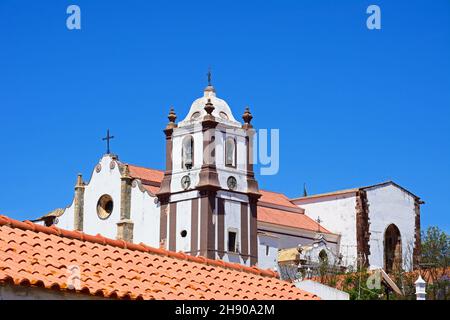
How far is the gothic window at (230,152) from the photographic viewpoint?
51.6 m

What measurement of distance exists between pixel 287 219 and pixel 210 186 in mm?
12401

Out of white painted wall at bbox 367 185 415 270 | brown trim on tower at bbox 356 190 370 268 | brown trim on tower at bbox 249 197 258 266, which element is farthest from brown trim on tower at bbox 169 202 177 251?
→ white painted wall at bbox 367 185 415 270

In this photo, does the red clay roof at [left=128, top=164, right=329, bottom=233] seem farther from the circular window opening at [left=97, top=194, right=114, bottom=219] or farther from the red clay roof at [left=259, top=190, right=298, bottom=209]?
the circular window opening at [left=97, top=194, right=114, bottom=219]

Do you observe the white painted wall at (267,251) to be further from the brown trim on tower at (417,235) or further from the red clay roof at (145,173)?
the brown trim on tower at (417,235)

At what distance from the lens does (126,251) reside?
51.5ft

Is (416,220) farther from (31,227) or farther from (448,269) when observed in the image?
(31,227)

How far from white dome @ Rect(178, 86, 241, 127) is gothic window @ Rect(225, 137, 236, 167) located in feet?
3.18

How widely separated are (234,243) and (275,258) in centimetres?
393

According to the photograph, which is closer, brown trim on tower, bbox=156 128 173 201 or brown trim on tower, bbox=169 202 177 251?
brown trim on tower, bbox=169 202 177 251

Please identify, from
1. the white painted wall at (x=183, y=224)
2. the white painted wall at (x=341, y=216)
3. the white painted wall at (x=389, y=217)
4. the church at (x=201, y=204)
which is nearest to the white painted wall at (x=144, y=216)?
the church at (x=201, y=204)

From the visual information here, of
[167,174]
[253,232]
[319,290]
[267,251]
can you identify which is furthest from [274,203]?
[319,290]

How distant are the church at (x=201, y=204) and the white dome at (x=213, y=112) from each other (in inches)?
2.5

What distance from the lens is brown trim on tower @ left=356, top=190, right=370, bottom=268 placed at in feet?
202

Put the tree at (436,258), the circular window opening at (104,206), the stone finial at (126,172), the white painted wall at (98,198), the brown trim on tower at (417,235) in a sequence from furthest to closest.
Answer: the brown trim on tower at (417,235)
the circular window opening at (104,206)
the white painted wall at (98,198)
the stone finial at (126,172)
the tree at (436,258)
